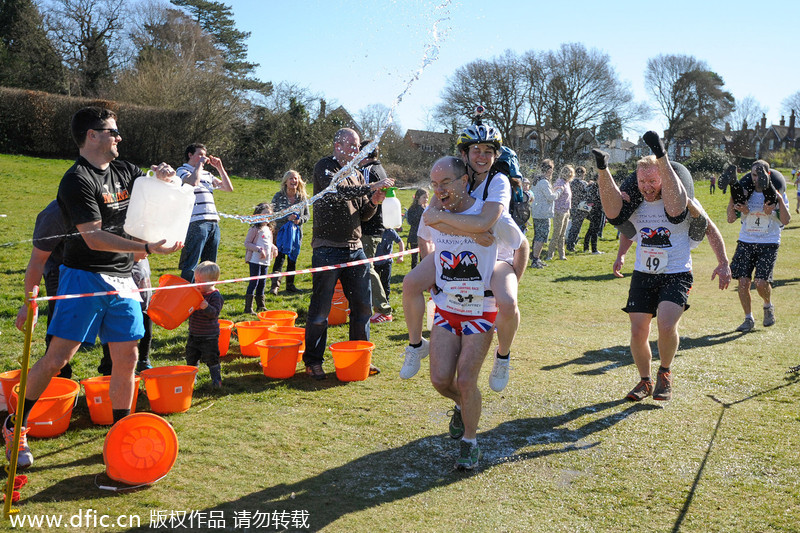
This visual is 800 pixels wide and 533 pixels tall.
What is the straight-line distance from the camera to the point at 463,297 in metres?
4.21

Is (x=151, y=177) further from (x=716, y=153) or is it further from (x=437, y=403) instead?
(x=716, y=153)

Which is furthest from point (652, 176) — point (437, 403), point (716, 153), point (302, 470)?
point (716, 153)

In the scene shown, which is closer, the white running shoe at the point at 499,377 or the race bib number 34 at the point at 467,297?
the race bib number 34 at the point at 467,297

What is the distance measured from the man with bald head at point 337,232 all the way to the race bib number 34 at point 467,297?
199 centimetres

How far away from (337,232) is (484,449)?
8.47ft

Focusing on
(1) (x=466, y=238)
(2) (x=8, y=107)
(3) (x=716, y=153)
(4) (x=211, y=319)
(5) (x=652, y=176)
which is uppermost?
(3) (x=716, y=153)

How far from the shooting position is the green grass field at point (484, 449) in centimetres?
370

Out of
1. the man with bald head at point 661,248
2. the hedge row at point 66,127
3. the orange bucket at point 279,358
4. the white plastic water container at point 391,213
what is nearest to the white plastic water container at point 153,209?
the orange bucket at point 279,358

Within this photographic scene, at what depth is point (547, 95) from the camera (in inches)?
1549

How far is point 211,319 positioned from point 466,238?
2765mm

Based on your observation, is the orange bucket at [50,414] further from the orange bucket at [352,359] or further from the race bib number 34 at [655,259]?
the race bib number 34 at [655,259]

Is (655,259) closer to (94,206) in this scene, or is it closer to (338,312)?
(338,312)

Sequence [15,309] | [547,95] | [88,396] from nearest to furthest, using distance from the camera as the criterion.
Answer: [88,396]
[15,309]
[547,95]

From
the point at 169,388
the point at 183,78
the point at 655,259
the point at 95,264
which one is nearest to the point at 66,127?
the point at 183,78
